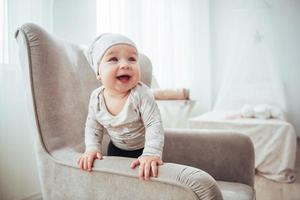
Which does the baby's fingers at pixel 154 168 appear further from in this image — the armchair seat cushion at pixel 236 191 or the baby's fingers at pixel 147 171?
the armchair seat cushion at pixel 236 191

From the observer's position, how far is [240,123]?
1978 millimetres

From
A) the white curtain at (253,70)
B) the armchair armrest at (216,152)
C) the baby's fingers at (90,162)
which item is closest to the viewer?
the baby's fingers at (90,162)

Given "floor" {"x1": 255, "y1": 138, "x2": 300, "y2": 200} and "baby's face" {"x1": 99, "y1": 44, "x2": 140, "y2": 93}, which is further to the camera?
"floor" {"x1": 255, "y1": 138, "x2": 300, "y2": 200}

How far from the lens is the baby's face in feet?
2.37

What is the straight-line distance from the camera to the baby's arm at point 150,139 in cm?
57

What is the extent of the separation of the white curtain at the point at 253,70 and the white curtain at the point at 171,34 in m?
0.32

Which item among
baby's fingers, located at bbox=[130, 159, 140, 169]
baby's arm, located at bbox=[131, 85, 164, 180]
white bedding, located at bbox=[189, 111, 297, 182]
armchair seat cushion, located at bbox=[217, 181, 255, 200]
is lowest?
white bedding, located at bbox=[189, 111, 297, 182]

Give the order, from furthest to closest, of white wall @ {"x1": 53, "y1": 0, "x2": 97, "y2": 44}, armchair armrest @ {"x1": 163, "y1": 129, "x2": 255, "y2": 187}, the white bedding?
the white bedding, white wall @ {"x1": 53, "y1": 0, "x2": 97, "y2": 44}, armchair armrest @ {"x1": 163, "y1": 129, "x2": 255, "y2": 187}

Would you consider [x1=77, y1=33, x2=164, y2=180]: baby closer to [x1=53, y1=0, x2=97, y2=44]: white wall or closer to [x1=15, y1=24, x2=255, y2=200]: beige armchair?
[x1=15, y1=24, x2=255, y2=200]: beige armchair

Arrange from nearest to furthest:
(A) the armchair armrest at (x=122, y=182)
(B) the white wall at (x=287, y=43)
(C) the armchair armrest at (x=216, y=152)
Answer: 1. (A) the armchair armrest at (x=122, y=182)
2. (C) the armchair armrest at (x=216, y=152)
3. (B) the white wall at (x=287, y=43)

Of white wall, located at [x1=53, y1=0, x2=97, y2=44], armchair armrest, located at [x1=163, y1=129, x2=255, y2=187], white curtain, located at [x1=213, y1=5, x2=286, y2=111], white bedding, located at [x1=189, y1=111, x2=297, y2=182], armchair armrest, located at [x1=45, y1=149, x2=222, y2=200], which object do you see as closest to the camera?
armchair armrest, located at [x1=45, y1=149, x2=222, y2=200]

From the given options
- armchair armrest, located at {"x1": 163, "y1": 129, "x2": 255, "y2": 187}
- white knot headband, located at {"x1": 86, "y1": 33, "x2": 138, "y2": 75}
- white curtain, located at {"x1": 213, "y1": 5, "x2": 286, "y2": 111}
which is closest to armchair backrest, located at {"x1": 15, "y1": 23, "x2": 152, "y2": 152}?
white knot headband, located at {"x1": 86, "y1": 33, "x2": 138, "y2": 75}

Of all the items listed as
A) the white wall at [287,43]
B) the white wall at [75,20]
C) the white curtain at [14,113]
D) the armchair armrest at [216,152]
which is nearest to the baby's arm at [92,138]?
the armchair armrest at [216,152]

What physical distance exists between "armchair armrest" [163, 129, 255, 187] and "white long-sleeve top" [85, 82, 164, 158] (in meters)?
0.22
